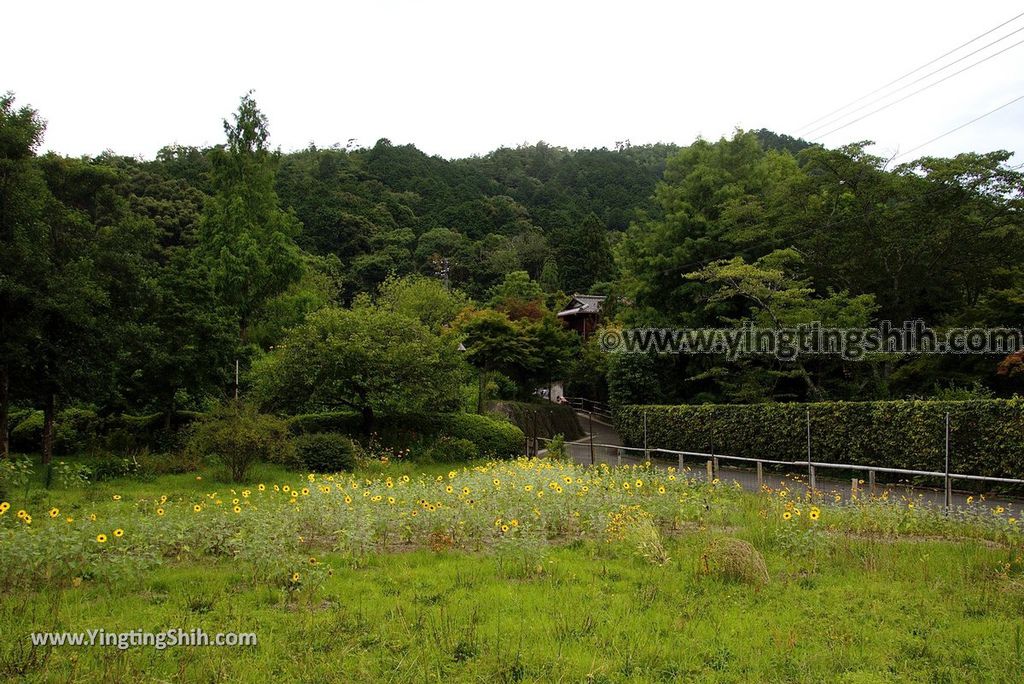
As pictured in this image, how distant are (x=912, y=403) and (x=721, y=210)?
1616 centimetres

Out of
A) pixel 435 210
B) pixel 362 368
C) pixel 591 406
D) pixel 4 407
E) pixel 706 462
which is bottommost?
pixel 591 406

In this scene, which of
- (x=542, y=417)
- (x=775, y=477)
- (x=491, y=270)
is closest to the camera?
(x=775, y=477)

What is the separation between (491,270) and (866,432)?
36.9 m

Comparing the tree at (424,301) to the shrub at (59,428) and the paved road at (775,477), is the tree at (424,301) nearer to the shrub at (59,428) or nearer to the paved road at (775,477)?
the paved road at (775,477)

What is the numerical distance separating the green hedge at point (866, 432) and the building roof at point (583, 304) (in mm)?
22280

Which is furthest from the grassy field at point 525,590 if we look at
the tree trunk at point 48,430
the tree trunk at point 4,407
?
the tree trunk at point 48,430

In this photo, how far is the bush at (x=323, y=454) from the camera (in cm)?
1773

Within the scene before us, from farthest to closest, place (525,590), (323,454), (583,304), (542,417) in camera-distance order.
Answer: (583,304) → (542,417) → (323,454) → (525,590)

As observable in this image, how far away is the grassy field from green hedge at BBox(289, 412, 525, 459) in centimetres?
1237

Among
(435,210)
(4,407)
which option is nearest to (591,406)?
(435,210)

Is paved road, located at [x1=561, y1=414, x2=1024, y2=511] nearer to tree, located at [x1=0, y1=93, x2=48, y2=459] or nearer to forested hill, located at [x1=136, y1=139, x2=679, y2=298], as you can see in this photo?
tree, located at [x1=0, y1=93, x2=48, y2=459]

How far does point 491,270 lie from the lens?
51719 mm

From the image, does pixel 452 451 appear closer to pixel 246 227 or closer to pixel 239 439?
pixel 239 439

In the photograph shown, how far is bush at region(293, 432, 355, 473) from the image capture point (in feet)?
58.2
